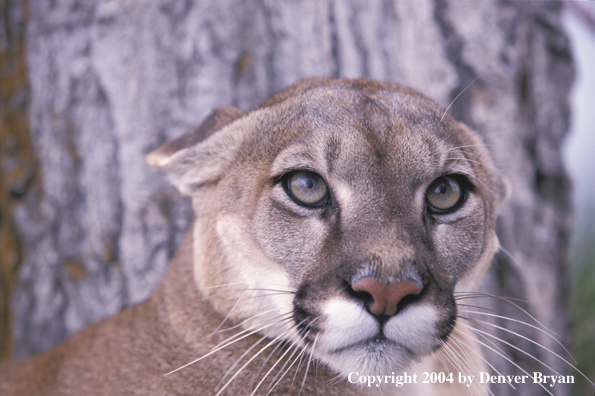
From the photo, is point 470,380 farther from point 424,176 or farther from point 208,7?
point 208,7

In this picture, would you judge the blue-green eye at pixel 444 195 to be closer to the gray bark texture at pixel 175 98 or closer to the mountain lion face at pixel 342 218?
the mountain lion face at pixel 342 218

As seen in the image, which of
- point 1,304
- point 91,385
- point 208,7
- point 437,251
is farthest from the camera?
point 1,304

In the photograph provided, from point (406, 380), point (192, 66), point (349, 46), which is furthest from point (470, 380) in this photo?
point (192, 66)

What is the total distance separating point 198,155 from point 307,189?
0.59 m

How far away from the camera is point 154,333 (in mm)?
2076

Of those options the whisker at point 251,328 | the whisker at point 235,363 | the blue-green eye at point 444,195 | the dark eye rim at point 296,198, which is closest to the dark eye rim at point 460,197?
the blue-green eye at point 444,195

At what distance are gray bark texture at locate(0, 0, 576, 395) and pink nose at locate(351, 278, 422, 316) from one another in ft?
5.00

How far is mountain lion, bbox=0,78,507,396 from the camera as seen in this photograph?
157 centimetres

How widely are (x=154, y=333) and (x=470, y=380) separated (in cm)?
142

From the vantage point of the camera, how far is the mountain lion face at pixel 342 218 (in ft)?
5.06

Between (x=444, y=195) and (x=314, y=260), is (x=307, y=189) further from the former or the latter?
(x=444, y=195)

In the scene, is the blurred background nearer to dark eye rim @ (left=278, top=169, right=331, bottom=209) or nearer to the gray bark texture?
the gray bark texture

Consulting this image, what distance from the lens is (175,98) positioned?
279 cm

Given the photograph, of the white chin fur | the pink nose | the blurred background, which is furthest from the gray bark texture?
the pink nose
